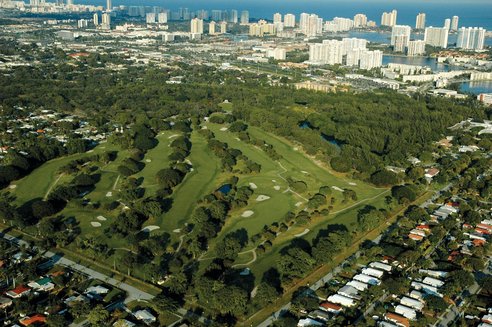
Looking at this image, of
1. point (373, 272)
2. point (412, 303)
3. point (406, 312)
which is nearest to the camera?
point (406, 312)

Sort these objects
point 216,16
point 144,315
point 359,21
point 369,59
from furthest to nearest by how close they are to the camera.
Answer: point 216,16 < point 359,21 < point 369,59 < point 144,315

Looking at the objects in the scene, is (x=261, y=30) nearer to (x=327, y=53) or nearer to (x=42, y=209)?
(x=327, y=53)

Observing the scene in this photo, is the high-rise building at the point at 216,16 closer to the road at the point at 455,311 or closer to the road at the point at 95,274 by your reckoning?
the road at the point at 95,274

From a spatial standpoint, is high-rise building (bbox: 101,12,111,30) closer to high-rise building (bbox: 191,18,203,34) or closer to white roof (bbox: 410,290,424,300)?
high-rise building (bbox: 191,18,203,34)

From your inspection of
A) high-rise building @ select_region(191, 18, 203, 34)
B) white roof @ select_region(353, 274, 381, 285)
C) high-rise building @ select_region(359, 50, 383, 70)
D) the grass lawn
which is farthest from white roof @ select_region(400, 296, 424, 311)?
high-rise building @ select_region(191, 18, 203, 34)

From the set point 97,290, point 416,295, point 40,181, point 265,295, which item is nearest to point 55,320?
point 97,290

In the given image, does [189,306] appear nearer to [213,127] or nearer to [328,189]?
[328,189]

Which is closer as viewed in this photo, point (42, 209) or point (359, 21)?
point (42, 209)
